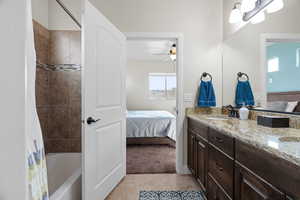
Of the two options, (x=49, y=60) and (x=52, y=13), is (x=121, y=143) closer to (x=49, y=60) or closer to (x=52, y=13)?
(x=49, y=60)

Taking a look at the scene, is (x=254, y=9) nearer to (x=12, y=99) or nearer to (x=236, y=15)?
(x=236, y=15)

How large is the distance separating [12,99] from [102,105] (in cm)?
151

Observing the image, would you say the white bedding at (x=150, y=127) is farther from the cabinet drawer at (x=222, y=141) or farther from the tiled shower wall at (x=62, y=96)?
the cabinet drawer at (x=222, y=141)

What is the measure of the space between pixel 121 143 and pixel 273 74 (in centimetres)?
185

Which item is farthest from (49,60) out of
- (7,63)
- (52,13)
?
(7,63)

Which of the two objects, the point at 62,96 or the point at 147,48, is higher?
the point at 147,48

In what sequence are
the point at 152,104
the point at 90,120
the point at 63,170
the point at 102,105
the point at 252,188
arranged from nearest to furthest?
the point at 252,188 → the point at 90,120 → the point at 102,105 → the point at 63,170 → the point at 152,104

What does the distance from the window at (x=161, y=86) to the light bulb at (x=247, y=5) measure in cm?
464

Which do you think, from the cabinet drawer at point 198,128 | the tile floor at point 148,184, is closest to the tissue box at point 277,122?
the cabinet drawer at point 198,128

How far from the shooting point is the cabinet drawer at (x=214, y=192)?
1452 millimetres

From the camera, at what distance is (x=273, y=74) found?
5.75 ft

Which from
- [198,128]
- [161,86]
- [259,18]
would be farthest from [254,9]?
[161,86]

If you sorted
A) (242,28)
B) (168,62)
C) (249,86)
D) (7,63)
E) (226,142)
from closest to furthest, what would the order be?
(7,63), (226,142), (249,86), (242,28), (168,62)

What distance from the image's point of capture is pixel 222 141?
1.47 m
